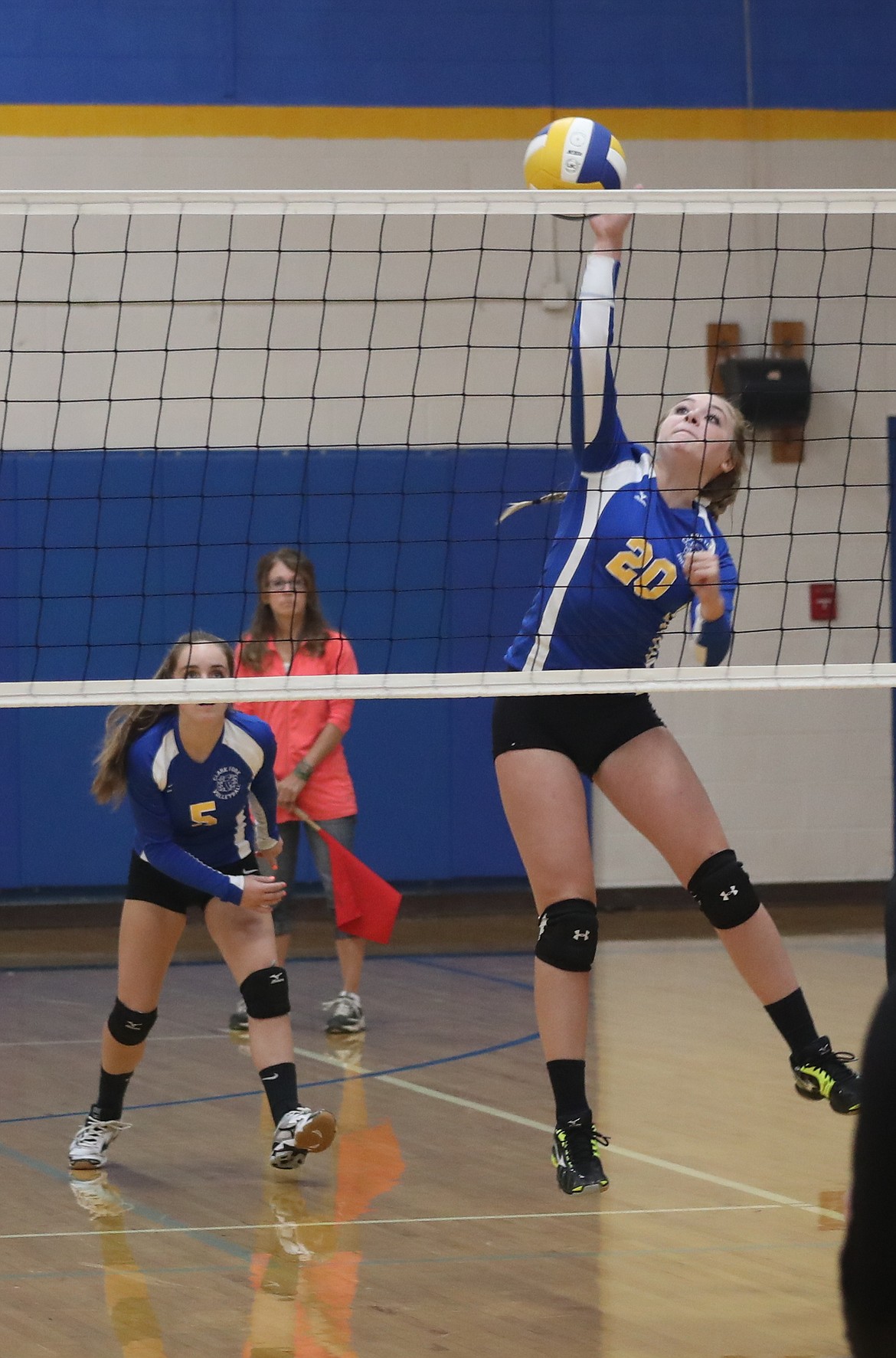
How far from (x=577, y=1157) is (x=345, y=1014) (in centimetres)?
305

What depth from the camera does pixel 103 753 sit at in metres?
4.48

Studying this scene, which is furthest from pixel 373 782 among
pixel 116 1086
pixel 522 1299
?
pixel 522 1299

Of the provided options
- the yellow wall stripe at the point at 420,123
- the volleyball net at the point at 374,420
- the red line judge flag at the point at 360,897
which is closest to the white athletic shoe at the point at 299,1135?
the red line judge flag at the point at 360,897

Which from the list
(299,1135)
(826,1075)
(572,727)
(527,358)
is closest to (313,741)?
(299,1135)

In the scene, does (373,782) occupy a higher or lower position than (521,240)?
lower

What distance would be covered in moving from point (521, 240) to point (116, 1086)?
581 centimetres

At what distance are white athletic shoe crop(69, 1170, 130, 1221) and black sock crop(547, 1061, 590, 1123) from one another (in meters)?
1.31

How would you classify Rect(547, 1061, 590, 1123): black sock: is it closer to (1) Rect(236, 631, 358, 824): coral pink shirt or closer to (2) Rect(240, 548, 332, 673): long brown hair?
(2) Rect(240, 548, 332, 673): long brown hair

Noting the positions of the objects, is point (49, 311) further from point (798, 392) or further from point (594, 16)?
point (798, 392)

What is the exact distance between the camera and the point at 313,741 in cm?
650

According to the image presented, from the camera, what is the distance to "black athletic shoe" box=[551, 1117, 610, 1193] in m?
3.30

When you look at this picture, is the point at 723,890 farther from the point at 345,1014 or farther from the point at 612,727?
the point at 345,1014

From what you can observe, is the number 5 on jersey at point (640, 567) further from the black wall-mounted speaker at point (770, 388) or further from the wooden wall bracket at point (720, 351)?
the wooden wall bracket at point (720, 351)

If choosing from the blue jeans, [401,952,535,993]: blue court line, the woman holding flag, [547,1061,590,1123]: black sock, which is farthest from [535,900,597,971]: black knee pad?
[401,952,535,993]: blue court line
